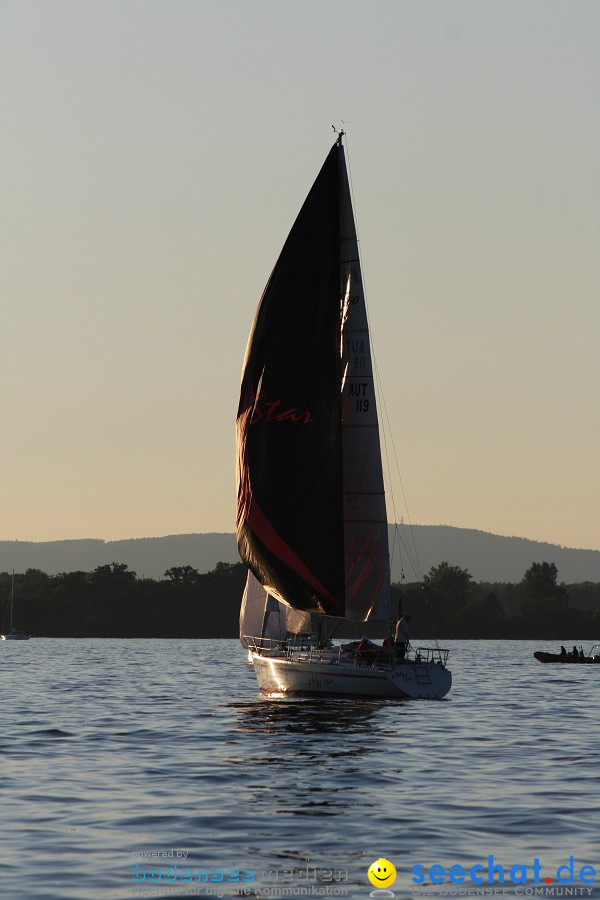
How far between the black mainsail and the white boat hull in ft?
9.19

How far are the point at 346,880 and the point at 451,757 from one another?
15.5 meters

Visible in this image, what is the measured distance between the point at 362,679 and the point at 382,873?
95.9ft

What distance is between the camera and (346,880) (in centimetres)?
2014

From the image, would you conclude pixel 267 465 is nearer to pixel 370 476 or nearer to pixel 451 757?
pixel 370 476

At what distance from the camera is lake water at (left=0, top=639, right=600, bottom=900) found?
68.7ft

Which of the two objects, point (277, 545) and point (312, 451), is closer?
point (277, 545)

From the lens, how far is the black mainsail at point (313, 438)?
53.0 meters

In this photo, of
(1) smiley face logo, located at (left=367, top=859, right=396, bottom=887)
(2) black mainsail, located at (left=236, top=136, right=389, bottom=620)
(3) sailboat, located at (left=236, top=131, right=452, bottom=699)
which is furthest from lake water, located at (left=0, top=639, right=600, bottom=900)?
(2) black mainsail, located at (left=236, top=136, right=389, bottom=620)

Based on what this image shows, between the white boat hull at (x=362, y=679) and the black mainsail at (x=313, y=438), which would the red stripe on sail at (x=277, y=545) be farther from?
the white boat hull at (x=362, y=679)

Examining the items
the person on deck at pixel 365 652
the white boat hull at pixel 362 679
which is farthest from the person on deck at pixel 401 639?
the person on deck at pixel 365 652

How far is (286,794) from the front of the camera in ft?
92.4

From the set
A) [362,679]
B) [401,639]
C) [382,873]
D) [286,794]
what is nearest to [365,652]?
[401,639]

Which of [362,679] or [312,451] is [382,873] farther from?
[312,451]

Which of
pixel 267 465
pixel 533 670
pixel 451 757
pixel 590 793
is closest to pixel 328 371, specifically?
pixel 267 465
